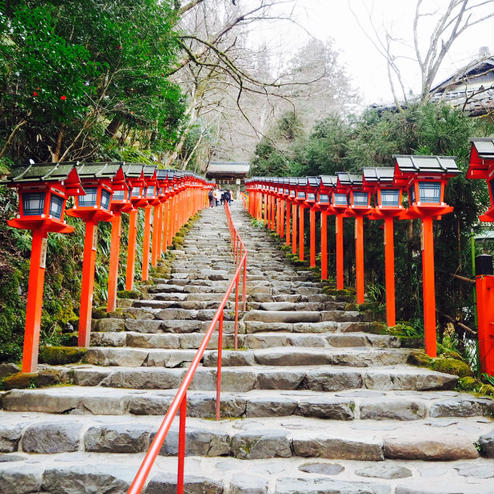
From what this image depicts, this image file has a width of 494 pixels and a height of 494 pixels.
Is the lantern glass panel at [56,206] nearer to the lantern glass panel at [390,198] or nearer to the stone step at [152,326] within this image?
the stone step at [152,326]

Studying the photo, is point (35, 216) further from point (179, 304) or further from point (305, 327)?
point (305, 327)

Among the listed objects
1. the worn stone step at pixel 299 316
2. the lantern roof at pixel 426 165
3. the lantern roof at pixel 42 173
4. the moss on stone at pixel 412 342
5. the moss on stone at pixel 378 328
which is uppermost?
the lantern roof at pixel 426 165

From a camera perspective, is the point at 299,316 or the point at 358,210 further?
the point at 358,210

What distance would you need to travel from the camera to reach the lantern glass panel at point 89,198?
5257 mm

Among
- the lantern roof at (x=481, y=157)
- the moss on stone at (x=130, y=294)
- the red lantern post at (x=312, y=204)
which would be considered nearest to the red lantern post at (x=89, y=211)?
the moss on stone at (x=130, y=294)

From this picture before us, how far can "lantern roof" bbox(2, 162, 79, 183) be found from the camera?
166 inches

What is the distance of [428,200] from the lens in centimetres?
505

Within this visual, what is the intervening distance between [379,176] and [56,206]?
14.3 feet

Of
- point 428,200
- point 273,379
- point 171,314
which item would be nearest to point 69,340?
point 171,314

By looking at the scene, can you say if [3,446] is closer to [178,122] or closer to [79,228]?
[79,228]

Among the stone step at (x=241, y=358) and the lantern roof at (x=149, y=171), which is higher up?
the lantern roof at (x=149, y=171)

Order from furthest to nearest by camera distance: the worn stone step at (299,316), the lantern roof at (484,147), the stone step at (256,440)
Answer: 1. the worn stone step at (299,316)
2. the lantern roof at (484,147)
3. the stone step at (256,440)

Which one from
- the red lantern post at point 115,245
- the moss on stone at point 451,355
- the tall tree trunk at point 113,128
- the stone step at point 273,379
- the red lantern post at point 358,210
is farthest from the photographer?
the tall tree trunk at point 113,128

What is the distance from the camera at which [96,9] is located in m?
5.67
